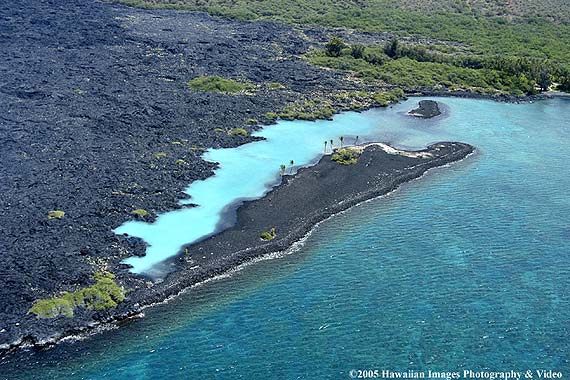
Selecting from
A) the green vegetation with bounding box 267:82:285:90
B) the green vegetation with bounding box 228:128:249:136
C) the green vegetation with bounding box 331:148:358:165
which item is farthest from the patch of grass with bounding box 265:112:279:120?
the green vegetation with bounding box 331:148:358:165

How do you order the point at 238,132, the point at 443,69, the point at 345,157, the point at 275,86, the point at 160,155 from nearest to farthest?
1. the point at 160,155
2. the point at 345,157
3. the point at 238,132
4. the point at 275,86
5. the point at 443,69

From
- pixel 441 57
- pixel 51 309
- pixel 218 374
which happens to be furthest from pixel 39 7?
pixel 218 374

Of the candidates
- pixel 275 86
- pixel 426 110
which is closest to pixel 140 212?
pixel 275 86

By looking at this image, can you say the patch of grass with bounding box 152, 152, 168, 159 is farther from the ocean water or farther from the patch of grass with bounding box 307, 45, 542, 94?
the patch of grass with bounding box 307, 45, 542, 94

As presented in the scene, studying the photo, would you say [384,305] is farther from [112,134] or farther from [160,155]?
[112,134]

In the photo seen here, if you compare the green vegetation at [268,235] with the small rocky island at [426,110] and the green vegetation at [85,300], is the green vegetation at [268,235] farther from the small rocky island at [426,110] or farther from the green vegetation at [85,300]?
the small rocky island at [426,110]

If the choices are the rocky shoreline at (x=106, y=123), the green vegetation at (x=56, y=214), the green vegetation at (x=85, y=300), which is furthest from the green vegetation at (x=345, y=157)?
the green vegetation at (x=85, y=300)
